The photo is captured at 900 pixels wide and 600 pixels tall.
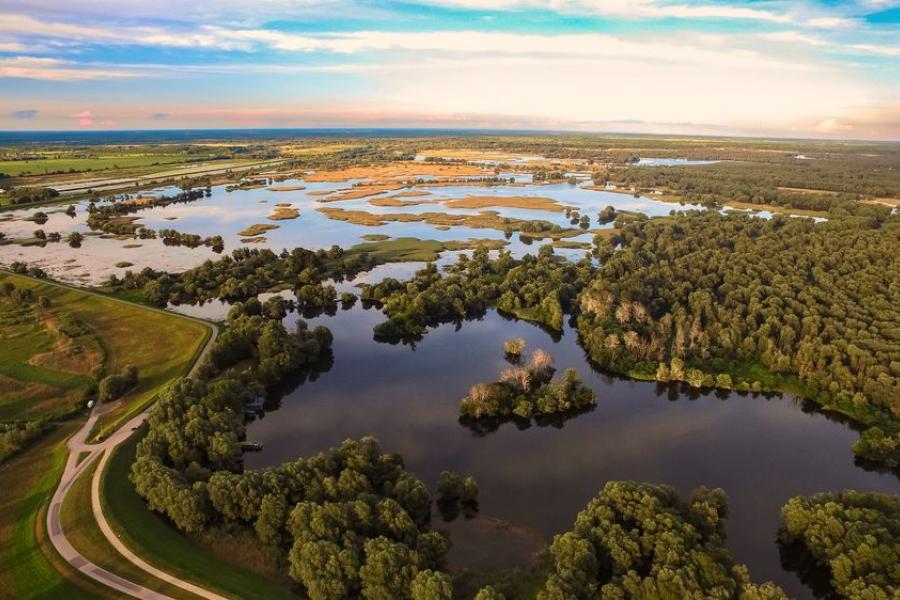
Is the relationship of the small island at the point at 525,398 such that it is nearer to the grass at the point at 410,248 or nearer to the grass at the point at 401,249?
the grass at the point at 410,248

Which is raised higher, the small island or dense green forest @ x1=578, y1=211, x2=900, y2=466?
dense green forest @ x1=578, y1=211, x2=900, y2=466

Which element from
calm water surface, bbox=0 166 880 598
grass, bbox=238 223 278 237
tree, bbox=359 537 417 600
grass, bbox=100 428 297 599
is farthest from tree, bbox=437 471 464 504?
grass, bbox=238 223 278 237

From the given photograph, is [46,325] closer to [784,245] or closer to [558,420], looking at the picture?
[558,420]

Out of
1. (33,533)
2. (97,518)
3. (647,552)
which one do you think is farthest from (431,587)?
(33,533)

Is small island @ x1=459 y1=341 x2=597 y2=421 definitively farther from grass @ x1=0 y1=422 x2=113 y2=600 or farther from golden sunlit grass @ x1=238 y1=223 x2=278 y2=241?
golden sunlit grass @ x1=238 y1=223 x2=278 y2=241

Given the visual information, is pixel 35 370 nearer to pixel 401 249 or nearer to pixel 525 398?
pixel 525 398

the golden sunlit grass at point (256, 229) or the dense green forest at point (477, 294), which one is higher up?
the golden sunlit grass at point (256, 229)

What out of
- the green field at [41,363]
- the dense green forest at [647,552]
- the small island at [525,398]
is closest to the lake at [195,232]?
the green field at [41,363]
